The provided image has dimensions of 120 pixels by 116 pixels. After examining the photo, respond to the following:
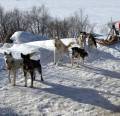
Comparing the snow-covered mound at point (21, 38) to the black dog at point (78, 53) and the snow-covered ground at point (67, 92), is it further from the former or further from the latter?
the black dog at point (78, 53)

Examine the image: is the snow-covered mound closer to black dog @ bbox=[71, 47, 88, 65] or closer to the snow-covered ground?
the snow-covered ground

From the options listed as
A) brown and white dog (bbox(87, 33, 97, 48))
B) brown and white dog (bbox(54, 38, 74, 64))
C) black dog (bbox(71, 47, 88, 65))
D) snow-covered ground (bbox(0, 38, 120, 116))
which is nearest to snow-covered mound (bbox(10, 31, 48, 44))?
brown and white dog (bbox(87, 33, 97, 48))

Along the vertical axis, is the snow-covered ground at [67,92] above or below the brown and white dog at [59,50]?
below

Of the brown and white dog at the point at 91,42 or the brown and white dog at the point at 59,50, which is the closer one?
the brown and white dog at the point at 59,50

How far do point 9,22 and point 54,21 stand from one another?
9212mm

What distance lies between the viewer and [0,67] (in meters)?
21.1

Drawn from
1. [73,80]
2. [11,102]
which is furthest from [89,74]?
[11,102]

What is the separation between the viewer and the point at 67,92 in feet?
59.9

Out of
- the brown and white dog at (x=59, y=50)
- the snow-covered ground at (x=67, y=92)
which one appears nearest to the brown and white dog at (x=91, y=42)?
the snow-covered ground at (x=67, y=92)

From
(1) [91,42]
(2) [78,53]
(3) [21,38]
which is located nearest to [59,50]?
(2) [78,53]

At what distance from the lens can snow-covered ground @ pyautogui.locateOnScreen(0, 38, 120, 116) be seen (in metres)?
16.3

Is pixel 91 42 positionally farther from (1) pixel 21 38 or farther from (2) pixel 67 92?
(2) pixel 67 92

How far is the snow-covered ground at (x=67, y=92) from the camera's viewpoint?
16.3 meters

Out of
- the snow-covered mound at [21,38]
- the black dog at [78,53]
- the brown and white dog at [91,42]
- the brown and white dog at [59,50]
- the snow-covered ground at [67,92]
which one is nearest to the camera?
the snow-covered ground at [67,92]
